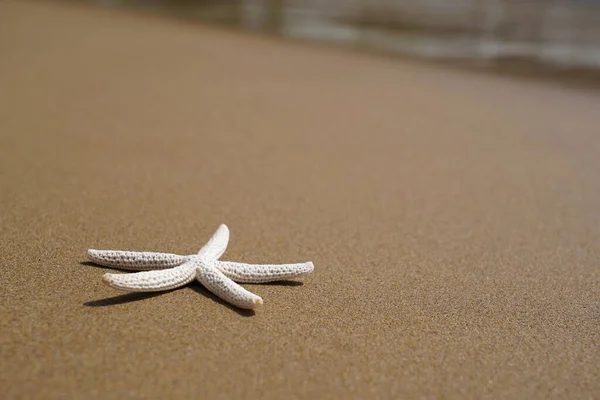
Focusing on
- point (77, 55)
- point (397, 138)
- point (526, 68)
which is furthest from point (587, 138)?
point (77, 55)

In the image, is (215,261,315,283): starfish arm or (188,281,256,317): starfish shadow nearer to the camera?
(188,281,256,317): starfish shadow

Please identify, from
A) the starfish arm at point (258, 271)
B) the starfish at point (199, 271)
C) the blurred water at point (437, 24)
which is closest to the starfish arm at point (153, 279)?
the starfish at point (199, 271)

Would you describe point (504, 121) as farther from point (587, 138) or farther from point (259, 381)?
point (259, 381)

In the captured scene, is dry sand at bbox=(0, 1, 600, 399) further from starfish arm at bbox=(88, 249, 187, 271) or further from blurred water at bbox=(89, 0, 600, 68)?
blurred water at bbox=(89, 0, 600, 68)

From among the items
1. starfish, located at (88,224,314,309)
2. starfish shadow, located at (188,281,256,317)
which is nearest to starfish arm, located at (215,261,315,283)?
starfish, located at (88,224,314,309)

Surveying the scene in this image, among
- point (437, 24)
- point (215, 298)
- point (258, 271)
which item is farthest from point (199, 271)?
point (437, 24)

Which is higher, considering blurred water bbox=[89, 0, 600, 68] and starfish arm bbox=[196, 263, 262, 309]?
blurred water bbox=[89, 0, 600, 68]

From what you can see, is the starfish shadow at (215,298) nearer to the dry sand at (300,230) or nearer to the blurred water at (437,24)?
the dry sand at (300,230)
